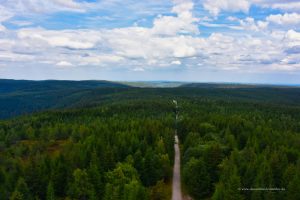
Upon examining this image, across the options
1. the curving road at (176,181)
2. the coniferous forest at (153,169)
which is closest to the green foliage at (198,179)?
the coniferous forest at (153,169)

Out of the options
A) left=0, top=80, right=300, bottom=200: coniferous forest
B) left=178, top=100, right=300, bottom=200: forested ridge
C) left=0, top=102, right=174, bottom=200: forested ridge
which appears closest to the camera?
left=178, top=100, right=300, bottom=200: forested ridge

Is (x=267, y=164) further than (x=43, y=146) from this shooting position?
No

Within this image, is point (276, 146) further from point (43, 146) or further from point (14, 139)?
point (14, 139)

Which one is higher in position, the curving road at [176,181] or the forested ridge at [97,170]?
the forested ridge at [97,170]

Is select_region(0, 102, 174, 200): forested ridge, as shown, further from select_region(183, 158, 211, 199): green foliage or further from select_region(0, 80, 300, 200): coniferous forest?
select_region(183, 158, 211, 199): green foliage

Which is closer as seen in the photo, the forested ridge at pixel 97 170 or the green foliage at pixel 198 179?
the forested ridge at pixel 97 170

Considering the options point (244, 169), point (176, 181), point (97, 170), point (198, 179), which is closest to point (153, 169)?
point (176, 181)

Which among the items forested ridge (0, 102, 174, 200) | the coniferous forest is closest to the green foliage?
the coniferous forest

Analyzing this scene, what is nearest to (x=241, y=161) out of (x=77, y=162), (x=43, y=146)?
(x=77, y=162)

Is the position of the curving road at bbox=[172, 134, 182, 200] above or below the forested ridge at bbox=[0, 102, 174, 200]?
below

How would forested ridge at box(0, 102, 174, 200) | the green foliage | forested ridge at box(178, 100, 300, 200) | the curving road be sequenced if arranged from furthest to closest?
the curving road → the green foliage → forested ridge at box(0, 102, 174, 200) → forested ridge at box(178, 100, 300, 200)

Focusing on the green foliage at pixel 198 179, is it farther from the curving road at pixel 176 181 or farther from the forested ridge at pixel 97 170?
the forested ridge at pixel 97 170
